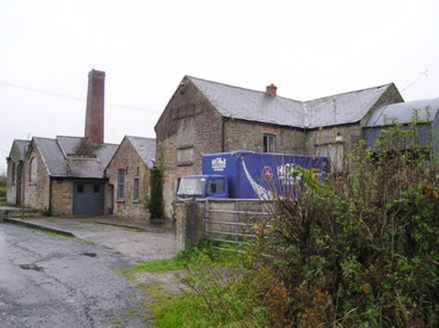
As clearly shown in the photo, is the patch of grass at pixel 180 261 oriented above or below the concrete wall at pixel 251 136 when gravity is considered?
below

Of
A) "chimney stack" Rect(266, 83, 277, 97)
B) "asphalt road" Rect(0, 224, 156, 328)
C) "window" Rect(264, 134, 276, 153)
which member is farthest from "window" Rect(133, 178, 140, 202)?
"asphalt road" Rect(0, 224, 156, 328)

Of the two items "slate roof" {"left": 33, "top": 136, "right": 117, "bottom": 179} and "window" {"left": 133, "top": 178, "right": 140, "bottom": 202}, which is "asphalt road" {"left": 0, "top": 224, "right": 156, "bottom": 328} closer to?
"window" {"left": 133, "top": 178, "right": 140, "bottom": 202}

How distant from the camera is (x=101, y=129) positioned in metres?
32.0

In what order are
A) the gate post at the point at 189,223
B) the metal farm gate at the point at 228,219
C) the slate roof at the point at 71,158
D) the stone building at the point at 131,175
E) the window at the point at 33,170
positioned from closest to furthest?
the metal farm gate at the point at 228,219 → the gate post at the point at 189,223 → the stone building at the point at 131,175 → the slate roof at the point at 71,158 → the window at the point at 33,170

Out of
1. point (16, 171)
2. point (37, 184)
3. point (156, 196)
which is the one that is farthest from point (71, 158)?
point (156, 196)

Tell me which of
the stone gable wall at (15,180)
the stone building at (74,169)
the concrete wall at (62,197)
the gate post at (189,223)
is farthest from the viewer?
the stone gable wall at (15,180)

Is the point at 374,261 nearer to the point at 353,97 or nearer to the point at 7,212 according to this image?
the point at 353,97

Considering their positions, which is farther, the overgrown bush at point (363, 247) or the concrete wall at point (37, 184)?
the concrete wall at point (37, 184)

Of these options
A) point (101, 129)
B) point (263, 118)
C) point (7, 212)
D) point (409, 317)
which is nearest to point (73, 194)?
point (7, 212)

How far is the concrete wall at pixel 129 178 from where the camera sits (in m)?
23.8

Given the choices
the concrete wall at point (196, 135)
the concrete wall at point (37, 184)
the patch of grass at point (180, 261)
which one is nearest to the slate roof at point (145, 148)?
the concrete wall at point (196, 135)

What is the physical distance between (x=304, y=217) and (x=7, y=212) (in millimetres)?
24711

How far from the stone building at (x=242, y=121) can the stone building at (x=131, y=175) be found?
4.74 feet

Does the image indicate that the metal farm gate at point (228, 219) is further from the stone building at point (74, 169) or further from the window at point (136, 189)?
the stone building at point (74, 169)
